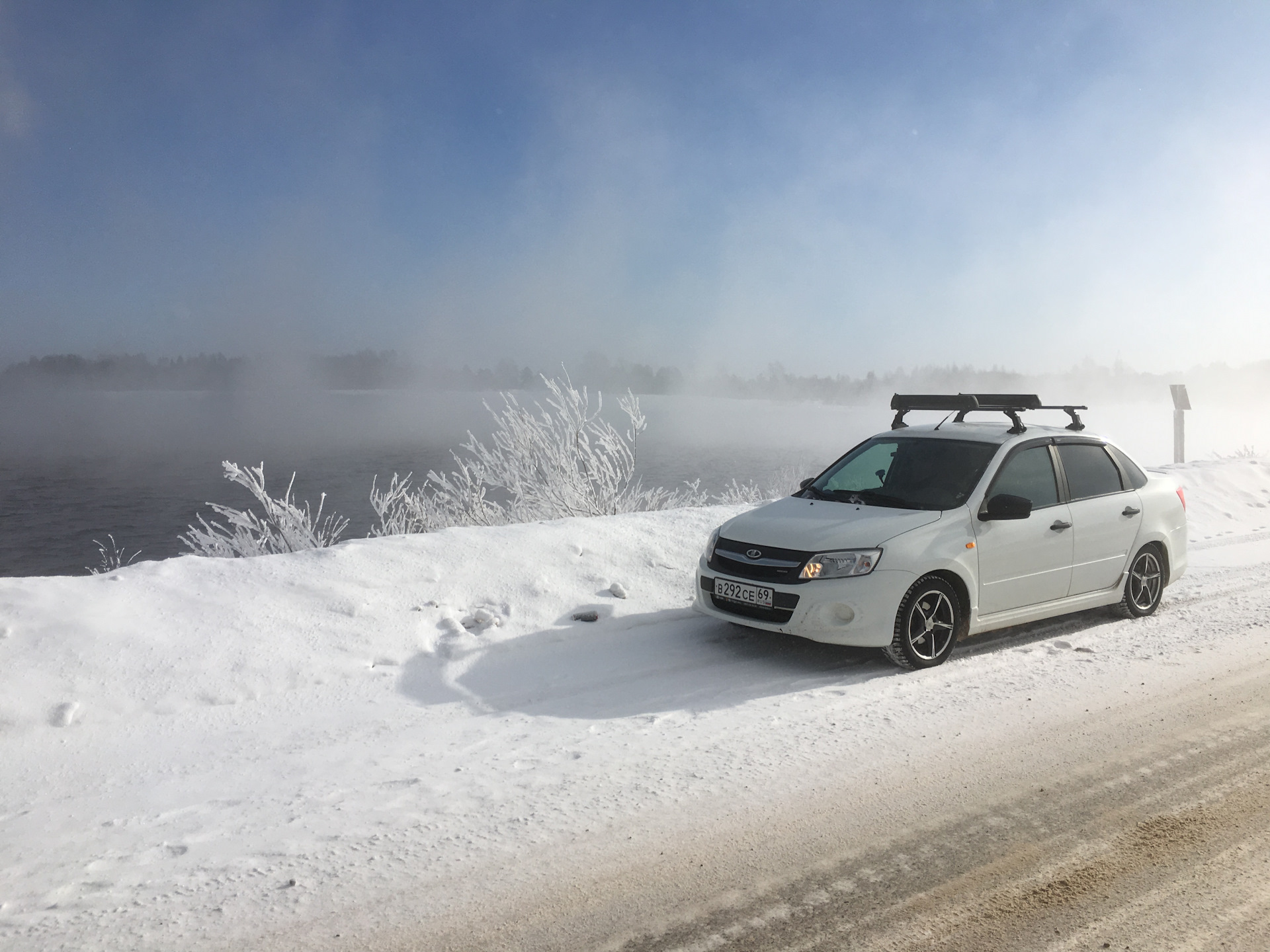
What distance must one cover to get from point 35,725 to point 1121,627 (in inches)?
294

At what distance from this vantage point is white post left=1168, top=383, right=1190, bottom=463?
59.0 ft

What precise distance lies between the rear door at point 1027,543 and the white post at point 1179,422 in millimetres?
13340

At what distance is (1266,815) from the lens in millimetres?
3852

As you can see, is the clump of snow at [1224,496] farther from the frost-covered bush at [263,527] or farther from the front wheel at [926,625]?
the frost-covered bush at [263,527]

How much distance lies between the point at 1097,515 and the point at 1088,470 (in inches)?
16.1

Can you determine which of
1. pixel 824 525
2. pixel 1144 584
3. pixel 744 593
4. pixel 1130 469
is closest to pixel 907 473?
pixel 824 525

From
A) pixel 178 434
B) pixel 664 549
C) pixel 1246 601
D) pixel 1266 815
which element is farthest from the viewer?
pixel 178 434

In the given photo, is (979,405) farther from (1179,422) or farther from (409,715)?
(1179,422)

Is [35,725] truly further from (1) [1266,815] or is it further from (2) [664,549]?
(1) [1266,815]

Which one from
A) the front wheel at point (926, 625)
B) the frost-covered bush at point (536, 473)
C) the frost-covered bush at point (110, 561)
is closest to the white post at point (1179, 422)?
the frost-covered bush at point (536, 473)

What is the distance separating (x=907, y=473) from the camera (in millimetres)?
6934

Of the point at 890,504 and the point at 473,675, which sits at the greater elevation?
the point at 890,504

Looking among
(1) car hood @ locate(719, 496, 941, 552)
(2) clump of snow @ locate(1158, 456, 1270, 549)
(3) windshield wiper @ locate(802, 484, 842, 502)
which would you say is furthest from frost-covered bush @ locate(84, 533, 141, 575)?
(2) clump of snow @ locate(1158, 456, 1270, 549)

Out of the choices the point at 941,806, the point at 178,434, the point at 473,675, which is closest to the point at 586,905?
the point at 941,806
